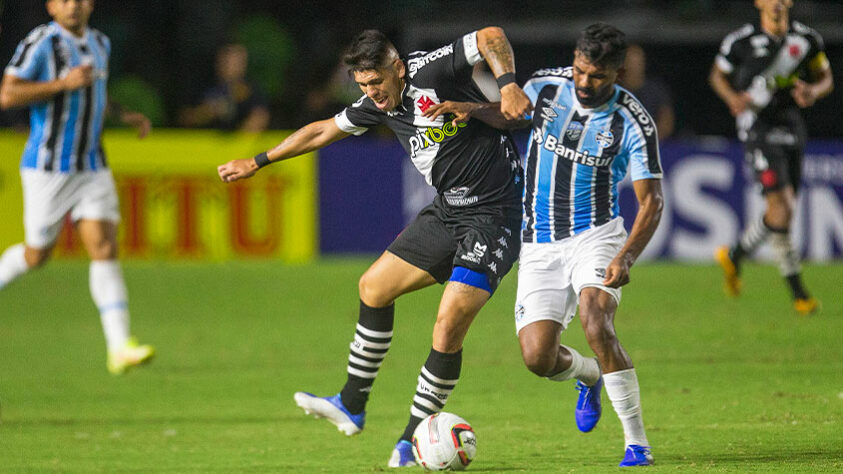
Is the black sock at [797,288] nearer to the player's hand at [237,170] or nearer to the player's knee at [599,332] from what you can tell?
the player's knee at [599,332]

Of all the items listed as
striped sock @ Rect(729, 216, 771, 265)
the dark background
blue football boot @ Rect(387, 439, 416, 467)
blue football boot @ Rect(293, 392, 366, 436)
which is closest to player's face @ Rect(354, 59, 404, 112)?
blue football boot @ Rect(293, 392, 366, 436)

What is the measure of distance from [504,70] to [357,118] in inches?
33.1

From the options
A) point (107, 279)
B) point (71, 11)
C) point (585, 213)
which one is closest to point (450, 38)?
point (71, 11)

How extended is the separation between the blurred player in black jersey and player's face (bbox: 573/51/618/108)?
4592 millimetres

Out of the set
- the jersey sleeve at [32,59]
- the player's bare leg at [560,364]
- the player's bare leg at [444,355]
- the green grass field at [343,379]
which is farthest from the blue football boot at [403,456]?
the jersey sleeve at [32,59]

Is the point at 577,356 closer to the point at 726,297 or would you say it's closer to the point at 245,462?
the point at 245,462

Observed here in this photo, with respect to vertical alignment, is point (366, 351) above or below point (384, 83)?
below

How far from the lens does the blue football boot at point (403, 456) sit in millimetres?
5953

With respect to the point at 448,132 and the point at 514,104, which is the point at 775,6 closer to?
the point at 448,132

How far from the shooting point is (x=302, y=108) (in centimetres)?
1838

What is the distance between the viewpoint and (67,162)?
27.4 feet

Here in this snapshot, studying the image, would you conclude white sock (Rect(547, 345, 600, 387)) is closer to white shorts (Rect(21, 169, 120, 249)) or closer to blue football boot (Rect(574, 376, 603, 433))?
blue football boot (Rect(574, 376, 603, 433))

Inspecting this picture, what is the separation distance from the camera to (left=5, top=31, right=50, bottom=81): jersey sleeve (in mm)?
8227

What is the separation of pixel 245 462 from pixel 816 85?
20.9ft
